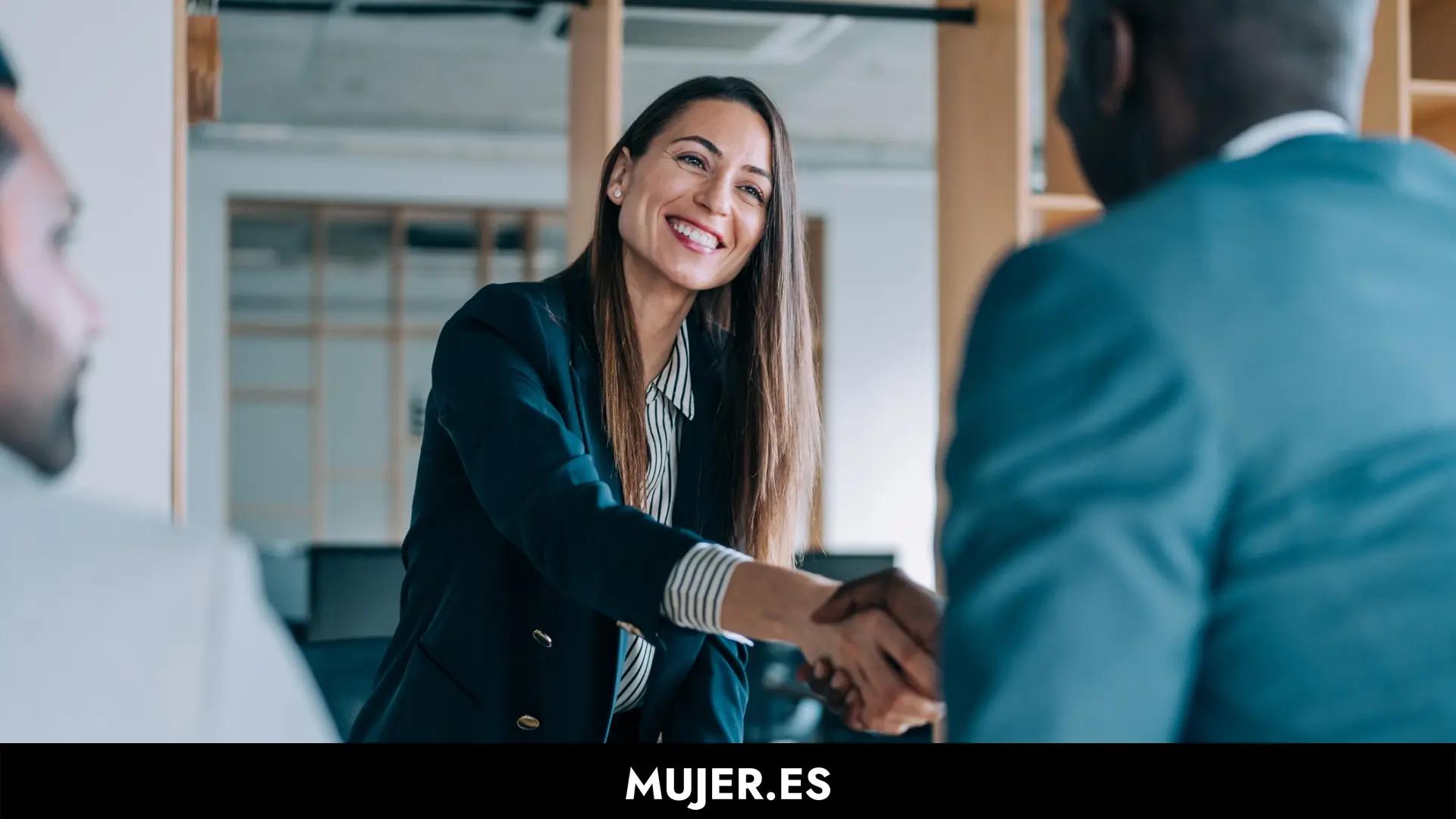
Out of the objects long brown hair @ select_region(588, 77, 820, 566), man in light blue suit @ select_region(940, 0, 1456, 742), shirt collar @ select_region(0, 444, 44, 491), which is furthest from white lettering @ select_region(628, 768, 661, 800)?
long brown hair @ select_region(588, 77, 820, 566)

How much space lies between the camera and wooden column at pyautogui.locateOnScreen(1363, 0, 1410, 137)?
3561 millimetres

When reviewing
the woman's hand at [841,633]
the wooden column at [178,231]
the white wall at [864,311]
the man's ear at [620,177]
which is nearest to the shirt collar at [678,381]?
the man's ear at [620,177]

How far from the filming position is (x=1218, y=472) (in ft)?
2.12

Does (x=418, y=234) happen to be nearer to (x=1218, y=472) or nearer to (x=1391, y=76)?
(x=1391, y=76)

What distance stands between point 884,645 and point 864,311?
9805mm

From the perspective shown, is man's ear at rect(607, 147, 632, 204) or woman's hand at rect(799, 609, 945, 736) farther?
man's ear at rect(607, 147, 632, 204)

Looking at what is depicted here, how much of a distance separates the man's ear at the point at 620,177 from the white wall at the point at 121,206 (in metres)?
1.34

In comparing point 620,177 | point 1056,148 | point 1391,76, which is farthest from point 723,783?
point 1056,148

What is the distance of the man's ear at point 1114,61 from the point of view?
31.3 inches

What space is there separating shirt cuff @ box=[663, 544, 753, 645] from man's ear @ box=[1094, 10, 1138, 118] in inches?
19.1

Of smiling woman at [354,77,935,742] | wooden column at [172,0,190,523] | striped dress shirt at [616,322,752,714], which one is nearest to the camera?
smiling woman at [354,77,935,742]

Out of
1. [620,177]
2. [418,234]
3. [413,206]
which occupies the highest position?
[413,206]

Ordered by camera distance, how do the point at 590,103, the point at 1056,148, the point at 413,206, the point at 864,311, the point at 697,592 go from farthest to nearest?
the point at 864,311 < the point at 413,206 < the point at 1056,148 < the point at 590,103 < the point at 697,592

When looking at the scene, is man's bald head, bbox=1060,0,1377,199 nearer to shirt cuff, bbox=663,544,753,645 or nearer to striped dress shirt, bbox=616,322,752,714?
shirt cuff, bbox=663,544,753,645
